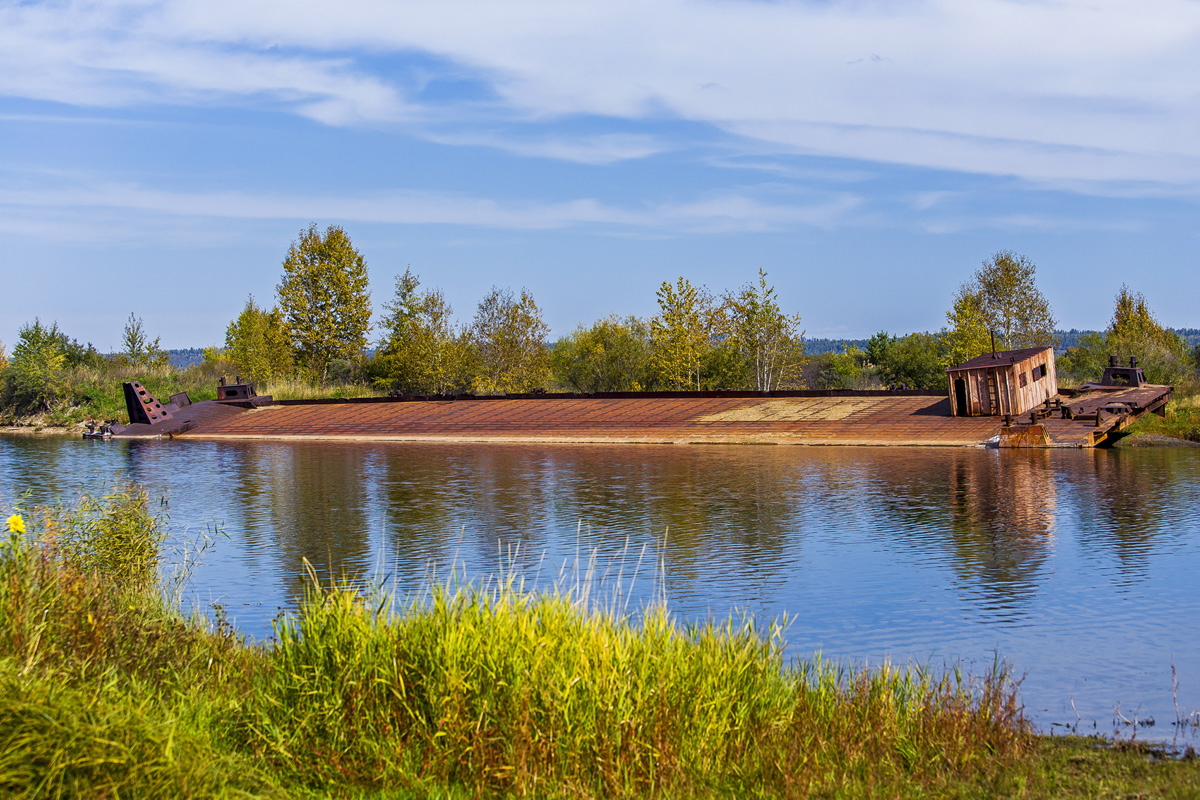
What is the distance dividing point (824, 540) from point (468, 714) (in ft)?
33.2

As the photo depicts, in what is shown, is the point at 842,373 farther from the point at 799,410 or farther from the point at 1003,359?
the point at 1003,359

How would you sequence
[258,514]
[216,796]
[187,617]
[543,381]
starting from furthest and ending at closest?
[543,381] → [258,514] → [187,617] → [216,796]

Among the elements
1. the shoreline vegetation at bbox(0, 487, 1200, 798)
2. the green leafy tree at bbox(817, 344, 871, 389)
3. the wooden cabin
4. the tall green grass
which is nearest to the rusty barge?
the wooden cabin

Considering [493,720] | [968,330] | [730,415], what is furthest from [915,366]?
[493,720]

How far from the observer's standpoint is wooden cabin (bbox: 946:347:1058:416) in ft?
95.7

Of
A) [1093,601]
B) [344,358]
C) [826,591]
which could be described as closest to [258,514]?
[826,591]

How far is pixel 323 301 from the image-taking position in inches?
2281

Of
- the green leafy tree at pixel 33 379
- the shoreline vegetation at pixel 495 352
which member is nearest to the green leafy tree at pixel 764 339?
the shoreline vegetation at pixel 495 352

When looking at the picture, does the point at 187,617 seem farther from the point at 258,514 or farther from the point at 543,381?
the point at 543,381

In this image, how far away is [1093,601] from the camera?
1081cm

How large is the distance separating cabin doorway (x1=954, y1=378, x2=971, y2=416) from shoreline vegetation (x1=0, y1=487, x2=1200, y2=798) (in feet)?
85.1

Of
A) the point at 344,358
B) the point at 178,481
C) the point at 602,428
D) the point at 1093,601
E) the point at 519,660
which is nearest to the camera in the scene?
the point at 519,660

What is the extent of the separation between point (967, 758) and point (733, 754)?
132 centimetres

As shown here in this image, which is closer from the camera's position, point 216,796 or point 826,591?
point 216,796
